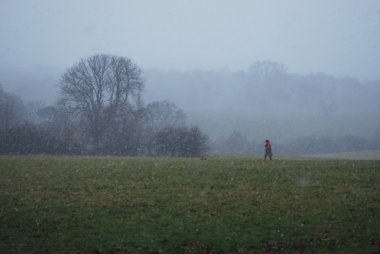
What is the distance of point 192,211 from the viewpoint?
15.6 meters

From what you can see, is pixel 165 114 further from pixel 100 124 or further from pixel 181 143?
pixel 181 143

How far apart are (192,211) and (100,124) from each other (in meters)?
42.7

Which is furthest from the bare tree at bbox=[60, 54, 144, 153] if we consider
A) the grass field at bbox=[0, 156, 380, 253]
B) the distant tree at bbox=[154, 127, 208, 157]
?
the grass field at bbox=[0, 156, 380, 253]

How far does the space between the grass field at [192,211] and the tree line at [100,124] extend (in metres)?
27.7

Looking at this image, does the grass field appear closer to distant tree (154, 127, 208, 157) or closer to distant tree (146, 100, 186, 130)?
distant tree (154, 127, 208, 157)

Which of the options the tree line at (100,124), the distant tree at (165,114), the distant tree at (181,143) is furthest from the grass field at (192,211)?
the distant tree at (165,114)

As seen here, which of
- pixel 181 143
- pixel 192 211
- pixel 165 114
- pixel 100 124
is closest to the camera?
pixel 192 211

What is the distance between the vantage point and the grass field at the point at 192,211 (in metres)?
12.4

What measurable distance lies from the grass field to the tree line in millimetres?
27699

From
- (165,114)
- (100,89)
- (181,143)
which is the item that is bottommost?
(181,143)

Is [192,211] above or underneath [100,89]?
underneath

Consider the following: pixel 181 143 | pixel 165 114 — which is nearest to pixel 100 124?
pixel 181 143

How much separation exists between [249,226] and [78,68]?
53914 mm

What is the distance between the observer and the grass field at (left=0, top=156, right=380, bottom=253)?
40.8ft
